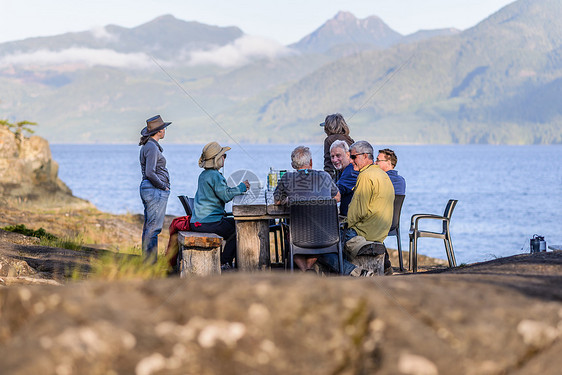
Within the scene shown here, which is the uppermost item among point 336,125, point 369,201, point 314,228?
point 336,125

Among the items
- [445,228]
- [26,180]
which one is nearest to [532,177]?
[26,180]

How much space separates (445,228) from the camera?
8.70 meters

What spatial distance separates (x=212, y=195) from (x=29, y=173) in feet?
59.3

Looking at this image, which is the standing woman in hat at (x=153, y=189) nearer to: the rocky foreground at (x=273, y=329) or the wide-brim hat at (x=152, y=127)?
the wide-brim hat at (x=152, y=127)

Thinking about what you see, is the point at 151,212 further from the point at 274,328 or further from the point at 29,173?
the point at 29,173

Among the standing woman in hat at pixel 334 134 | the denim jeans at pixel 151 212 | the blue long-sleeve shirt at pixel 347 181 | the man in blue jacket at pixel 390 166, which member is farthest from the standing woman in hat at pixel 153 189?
the man in blue jacket at pixel 390 166

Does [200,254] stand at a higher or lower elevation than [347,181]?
lower

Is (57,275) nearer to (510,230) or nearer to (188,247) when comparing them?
(188,247)

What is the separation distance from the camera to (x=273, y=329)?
9.41 feet

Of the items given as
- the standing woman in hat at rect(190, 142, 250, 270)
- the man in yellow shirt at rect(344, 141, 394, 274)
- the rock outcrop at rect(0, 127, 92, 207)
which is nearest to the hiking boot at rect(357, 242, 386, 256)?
the man in yellow shirt at rect(344, 141, 394, 274)

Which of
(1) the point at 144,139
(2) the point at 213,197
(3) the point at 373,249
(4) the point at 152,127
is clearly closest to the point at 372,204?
(3) the point at 373,249

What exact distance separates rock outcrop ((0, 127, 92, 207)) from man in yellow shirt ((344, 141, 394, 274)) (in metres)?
15.2

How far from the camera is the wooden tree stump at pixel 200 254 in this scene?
21.1ft

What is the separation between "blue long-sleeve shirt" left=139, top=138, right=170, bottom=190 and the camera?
8031 mm
